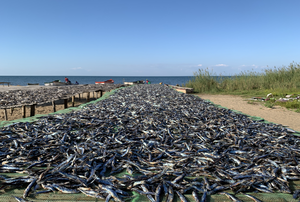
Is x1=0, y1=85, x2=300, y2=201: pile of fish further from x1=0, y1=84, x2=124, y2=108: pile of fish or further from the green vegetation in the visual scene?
the green vegetation

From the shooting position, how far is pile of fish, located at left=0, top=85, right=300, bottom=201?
191cm

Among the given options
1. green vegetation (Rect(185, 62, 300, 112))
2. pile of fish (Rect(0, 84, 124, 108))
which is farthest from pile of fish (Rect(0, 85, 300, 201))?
green vegetation (Rect(185, 62, 300, 112))

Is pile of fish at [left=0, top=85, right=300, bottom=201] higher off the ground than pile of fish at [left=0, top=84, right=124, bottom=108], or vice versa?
pile of fish at [left=0, top=84, right=124, bottom=108]

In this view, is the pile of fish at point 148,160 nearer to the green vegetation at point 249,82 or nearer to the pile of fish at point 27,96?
the pile of fish at point 27,96

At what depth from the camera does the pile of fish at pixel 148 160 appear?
1.91m

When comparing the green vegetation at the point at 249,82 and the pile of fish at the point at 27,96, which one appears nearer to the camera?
the pile of fish at the point at 27,96

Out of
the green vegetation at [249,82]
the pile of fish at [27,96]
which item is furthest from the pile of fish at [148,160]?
the green vegetation at [249,82]

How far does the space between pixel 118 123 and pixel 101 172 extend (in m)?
2.21

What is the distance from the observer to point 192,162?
8.09 feet

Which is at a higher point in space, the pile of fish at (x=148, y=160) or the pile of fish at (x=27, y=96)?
the pile of fish at (x=27, y=96)

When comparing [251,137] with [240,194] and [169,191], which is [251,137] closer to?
[240,194]

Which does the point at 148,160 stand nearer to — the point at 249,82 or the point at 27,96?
the point at 27,96

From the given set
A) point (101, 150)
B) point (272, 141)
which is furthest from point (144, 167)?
point (272, 141)

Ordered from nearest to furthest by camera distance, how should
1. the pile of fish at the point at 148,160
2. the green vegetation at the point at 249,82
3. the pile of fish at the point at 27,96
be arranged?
the pile of fish at the point at 148,160 < the pile of fish at the point at 27,96 < the green vegetation at the point at 249,82
